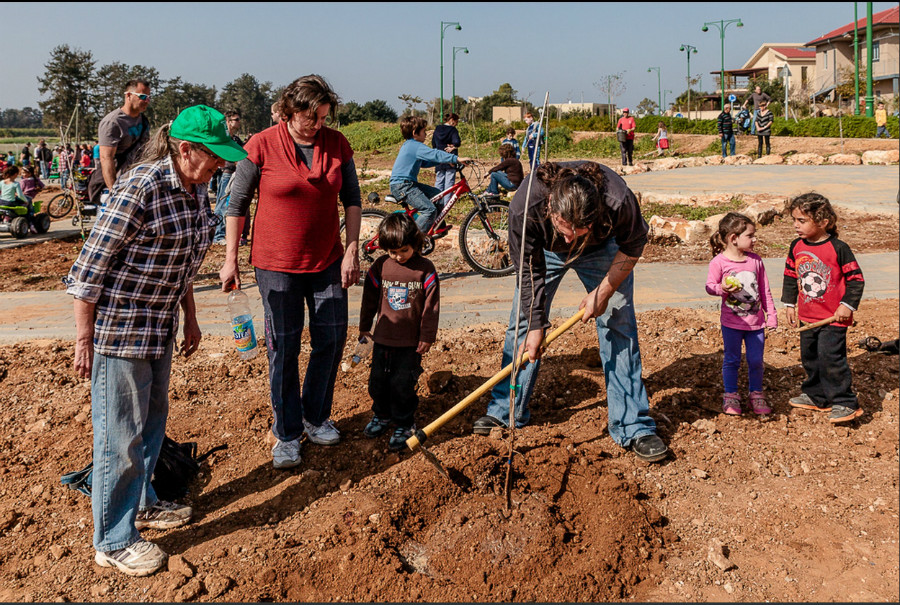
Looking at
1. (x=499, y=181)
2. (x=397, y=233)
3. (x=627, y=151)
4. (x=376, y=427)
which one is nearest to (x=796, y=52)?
(x=627, y=151)

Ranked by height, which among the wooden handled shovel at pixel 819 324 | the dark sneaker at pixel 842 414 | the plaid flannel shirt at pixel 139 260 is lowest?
the dark sneaker at pixel 842 414

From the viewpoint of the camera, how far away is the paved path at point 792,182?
41.5 ft

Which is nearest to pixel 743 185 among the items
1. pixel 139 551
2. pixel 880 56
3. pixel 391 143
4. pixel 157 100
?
pixel 139 551

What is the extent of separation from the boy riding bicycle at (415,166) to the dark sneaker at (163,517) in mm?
4706

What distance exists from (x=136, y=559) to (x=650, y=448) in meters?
2.55

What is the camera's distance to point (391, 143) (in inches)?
1409

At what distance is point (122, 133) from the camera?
5953 mm

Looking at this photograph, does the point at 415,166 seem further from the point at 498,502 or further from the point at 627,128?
the point at 627,128

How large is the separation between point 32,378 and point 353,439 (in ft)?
8.61

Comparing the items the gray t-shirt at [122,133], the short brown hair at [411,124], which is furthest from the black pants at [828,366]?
the gray t-shirt at [122,133]

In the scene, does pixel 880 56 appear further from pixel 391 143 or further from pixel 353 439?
pixel 353 439

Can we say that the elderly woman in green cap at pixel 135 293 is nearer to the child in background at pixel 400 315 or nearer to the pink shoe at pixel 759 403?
the child in background at pixel 400 315

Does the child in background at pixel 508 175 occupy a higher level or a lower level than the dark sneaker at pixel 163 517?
higher

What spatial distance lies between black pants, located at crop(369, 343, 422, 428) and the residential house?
49667 mm
